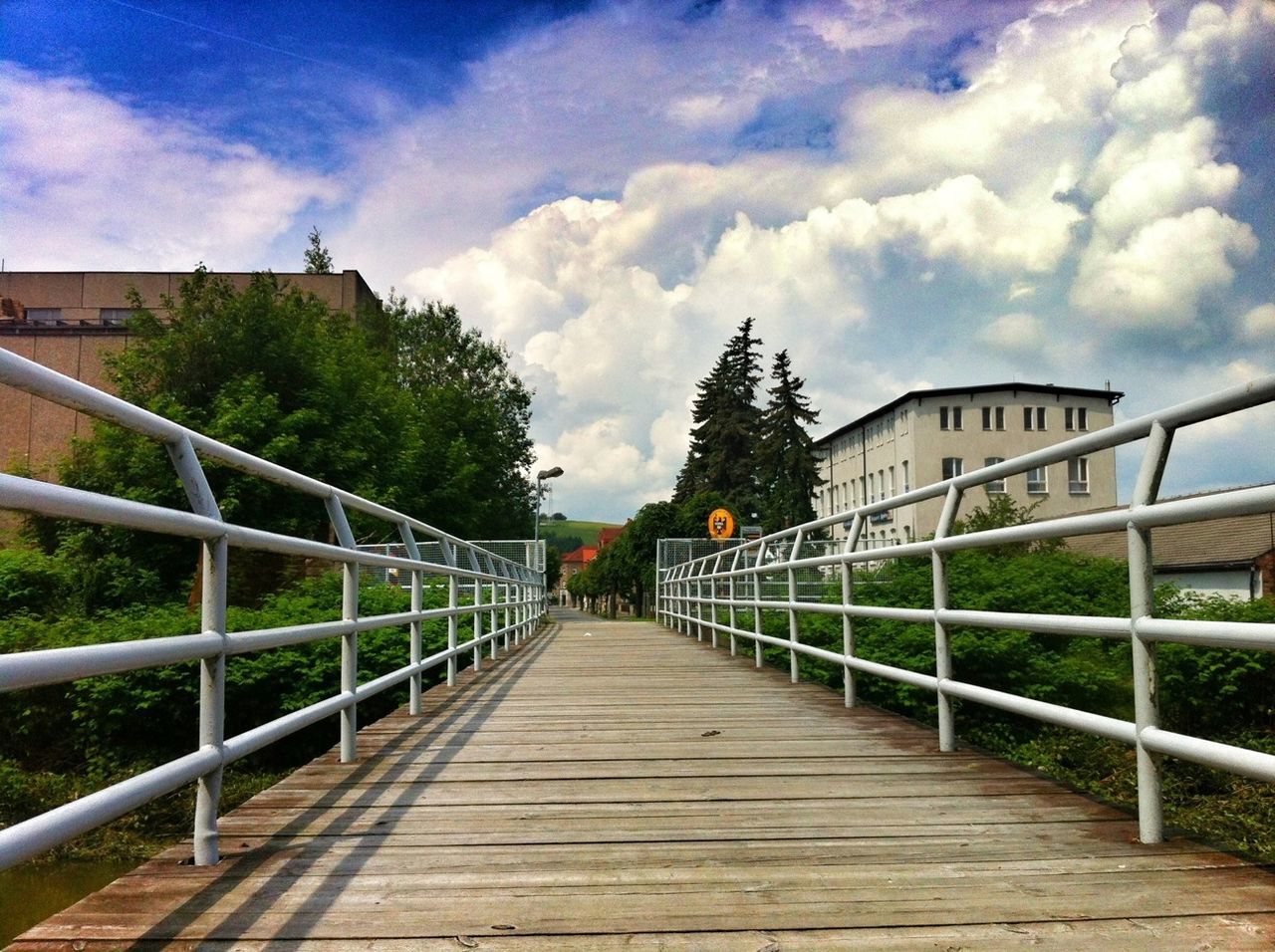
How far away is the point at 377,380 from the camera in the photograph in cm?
3512

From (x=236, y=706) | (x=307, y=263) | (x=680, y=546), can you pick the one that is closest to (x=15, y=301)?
(x=307, y=263)

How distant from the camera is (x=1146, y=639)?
2.82m

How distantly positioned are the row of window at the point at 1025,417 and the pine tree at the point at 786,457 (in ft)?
25.8

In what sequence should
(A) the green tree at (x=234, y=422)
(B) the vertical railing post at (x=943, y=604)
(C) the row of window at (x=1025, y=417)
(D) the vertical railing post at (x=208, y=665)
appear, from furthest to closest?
1. (C) the row of window at (x=1025, y=417)
2. (A) the green tree at (x=234, y=422)
3. (B) the vertical railing post at (x=943, y=604)
4. (D) the vertical railing post at (x=208, y=665)

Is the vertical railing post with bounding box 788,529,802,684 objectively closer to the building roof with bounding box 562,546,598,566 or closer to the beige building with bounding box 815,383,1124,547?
the beige building with bounding box 815,383,1124,547

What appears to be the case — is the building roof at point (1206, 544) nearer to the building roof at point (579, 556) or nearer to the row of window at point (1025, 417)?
the row of window at point (1025, 417)

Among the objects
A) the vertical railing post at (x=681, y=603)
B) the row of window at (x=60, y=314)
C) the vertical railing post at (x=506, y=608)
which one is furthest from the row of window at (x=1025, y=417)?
the vertical railing post at (x=506, y=608)

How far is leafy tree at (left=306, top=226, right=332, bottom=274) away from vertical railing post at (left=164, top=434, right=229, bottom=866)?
168 ft

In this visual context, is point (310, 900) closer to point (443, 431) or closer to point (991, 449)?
point (443, 431)

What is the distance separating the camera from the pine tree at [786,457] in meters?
55.3

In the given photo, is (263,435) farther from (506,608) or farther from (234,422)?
(506,608)

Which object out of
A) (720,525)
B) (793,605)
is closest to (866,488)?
(720,525)

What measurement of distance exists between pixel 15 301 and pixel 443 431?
18.6m

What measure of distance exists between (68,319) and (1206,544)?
47061 mm
